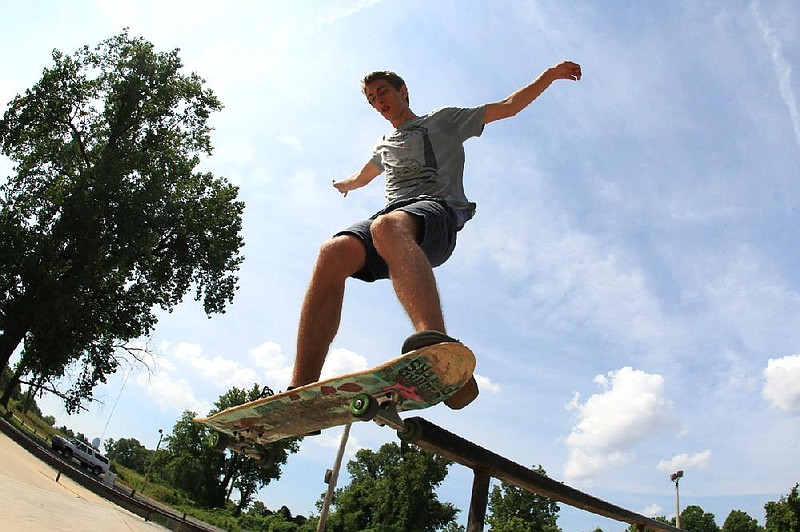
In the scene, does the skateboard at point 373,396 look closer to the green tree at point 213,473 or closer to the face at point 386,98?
the face at point 386,98

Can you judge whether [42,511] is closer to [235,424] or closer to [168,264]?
[235,424]

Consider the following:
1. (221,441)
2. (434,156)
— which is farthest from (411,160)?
(221,441)

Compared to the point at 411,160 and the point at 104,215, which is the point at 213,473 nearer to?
the point at 104,215

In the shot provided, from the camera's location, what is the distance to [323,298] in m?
2.97

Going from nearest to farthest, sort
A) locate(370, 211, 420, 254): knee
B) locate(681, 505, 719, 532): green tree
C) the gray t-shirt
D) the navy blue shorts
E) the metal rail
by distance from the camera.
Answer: the metal rail → locate(370, 211, 420, 254): knee → the navy blue shorts → the gray t-shirt → locate(681, 505, 719, 532): green tree

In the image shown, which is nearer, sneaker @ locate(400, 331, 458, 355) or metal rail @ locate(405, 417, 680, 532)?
sneaker @ locate(400, 331, 458, 355)

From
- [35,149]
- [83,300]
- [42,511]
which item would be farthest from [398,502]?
[42,511]

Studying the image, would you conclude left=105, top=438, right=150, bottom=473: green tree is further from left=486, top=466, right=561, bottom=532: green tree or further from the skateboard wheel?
the skateboard wheel

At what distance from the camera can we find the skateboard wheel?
2.28 m

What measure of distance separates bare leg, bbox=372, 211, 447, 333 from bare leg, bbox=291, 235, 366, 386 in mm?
255

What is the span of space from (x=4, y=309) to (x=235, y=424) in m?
20.4

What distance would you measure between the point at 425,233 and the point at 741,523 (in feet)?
258

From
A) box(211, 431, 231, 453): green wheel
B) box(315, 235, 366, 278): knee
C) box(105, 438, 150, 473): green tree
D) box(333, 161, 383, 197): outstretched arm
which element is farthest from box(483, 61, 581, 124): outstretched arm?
box(105, 438, 150, 473): green tree

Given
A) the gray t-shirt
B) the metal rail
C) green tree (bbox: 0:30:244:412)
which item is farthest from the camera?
green tree (bbox: 0:30:244:412)
